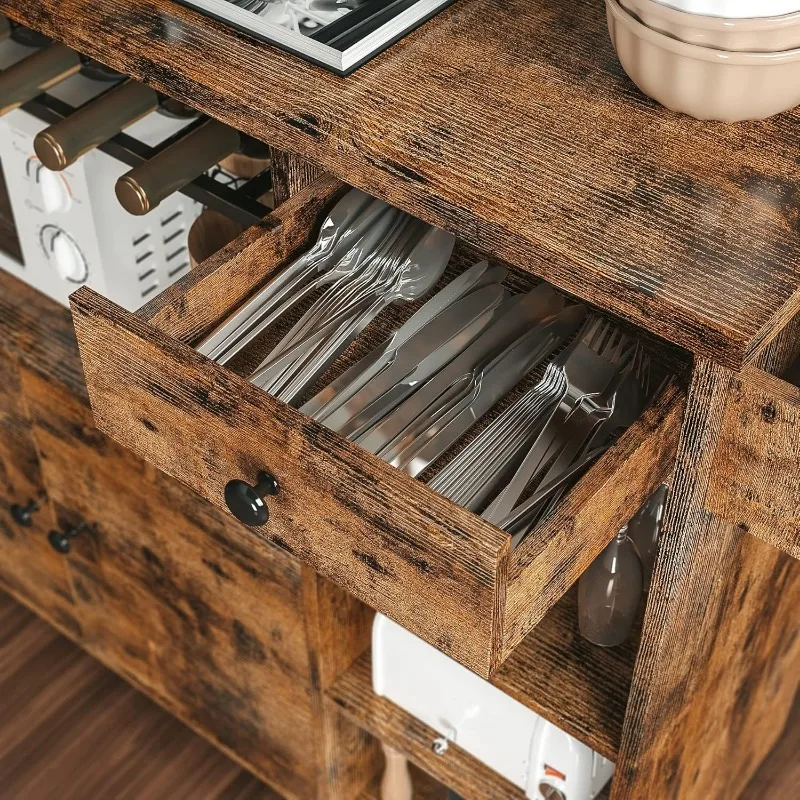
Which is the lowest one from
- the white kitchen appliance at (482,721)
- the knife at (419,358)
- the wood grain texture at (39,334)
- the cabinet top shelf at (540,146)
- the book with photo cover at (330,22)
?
the white kitchen appliance at (482,721)

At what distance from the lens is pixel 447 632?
692mm

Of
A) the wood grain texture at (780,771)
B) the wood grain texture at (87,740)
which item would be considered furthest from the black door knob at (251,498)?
the wood grain texture at (780,771)

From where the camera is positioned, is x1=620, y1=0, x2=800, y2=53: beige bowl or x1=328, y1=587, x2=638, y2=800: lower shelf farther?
x1=328, y1=587, x2=638, y2=800: lower shelf

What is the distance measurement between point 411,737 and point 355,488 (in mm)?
524

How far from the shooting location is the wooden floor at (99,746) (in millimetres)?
1418

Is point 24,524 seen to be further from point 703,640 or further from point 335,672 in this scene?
point 703,640

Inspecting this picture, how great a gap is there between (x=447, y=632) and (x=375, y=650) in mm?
423

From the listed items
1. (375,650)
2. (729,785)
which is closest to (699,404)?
(375,650)

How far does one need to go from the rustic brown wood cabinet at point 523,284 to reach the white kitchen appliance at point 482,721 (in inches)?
1.6

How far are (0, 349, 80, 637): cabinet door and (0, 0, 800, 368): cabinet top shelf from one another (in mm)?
507

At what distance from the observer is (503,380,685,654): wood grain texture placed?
2.22ft

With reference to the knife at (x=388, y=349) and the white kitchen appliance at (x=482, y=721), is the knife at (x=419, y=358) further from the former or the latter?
the white kitchen appliance at (x=482, y=721)

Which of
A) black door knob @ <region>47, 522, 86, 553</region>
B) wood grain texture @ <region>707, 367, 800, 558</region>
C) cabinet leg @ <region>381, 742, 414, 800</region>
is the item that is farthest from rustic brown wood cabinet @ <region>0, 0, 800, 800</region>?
black door knob @ <region>47, 522, 86, 553</region>

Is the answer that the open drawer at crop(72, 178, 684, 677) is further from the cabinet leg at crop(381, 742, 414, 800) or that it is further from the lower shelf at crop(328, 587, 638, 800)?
the cabinet leg at crop(381, 742, 414, 800)
